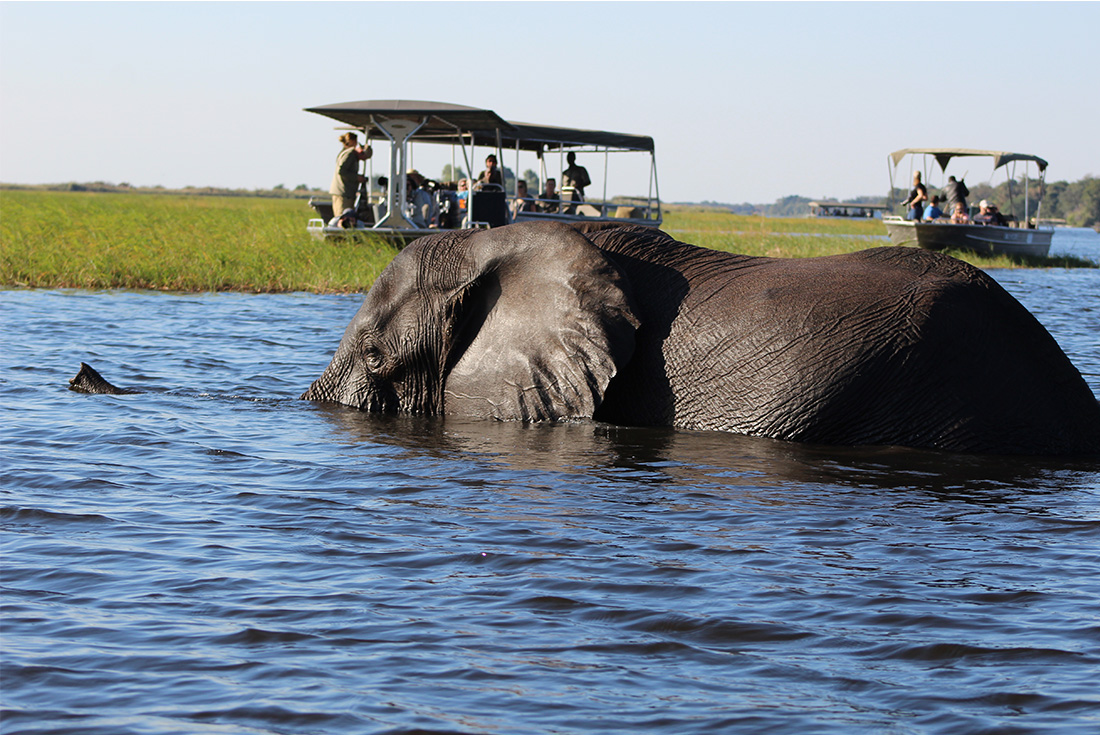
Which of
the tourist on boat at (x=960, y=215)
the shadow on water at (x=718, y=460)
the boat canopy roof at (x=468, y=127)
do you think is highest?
the boat canopy roof at (x=468, y=127)

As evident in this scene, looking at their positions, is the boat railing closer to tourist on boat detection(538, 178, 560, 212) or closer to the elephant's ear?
tourist on boat detection(538, 178, 560, 212)

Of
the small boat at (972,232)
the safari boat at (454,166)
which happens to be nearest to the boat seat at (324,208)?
the safari boat at (454,166)

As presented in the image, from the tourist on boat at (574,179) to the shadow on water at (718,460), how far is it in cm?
1584

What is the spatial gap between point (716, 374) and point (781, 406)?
374mm

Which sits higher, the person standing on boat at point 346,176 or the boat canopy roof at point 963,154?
the boat canopy roof at point 963,154

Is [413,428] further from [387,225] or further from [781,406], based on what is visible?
[387,225]

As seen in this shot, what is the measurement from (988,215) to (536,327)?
22.6 meters

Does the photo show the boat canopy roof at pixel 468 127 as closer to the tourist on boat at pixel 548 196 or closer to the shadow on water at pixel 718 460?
the tourist on boat at pixel 548 196

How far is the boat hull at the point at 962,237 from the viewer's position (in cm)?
2466

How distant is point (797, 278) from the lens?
19.5 feet

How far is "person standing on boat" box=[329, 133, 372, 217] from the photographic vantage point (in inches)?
730

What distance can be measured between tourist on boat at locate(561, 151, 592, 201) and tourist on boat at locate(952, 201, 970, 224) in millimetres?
8160

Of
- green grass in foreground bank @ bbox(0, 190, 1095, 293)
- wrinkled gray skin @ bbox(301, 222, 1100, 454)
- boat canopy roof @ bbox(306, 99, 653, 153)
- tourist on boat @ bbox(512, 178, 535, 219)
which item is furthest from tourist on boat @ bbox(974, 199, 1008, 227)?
wrinkled gray skin @ bbox(301, 222, 1100, 454)

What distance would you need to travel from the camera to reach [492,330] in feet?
20.7
